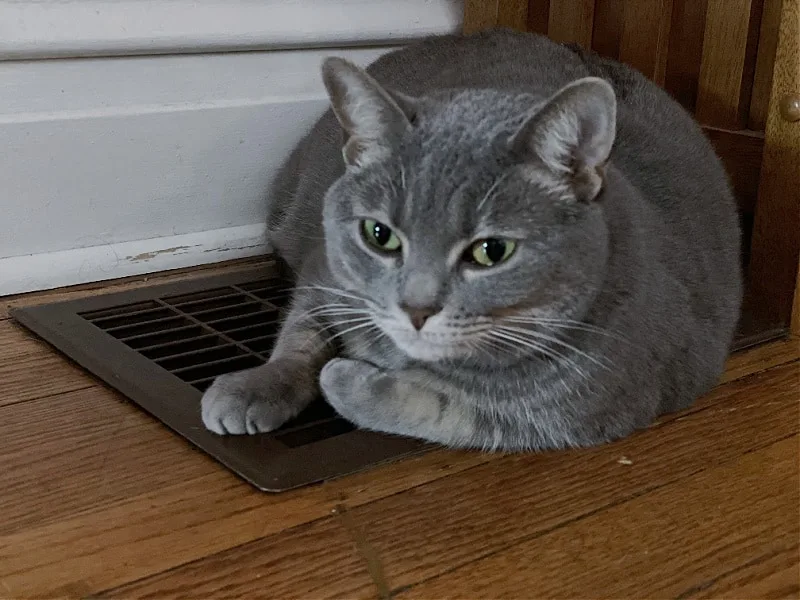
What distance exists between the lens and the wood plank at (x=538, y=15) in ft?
6.14

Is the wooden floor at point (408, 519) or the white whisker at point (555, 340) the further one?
the white whisker at point (555, 340)

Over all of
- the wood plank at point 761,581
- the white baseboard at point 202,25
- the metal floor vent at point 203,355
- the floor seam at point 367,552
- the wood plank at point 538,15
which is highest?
the white baseboard at point 202,25

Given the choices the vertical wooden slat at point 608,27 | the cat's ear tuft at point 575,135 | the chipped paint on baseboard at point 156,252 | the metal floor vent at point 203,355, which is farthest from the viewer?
the vertical wooden slat at point 608,27

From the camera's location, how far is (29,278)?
1524mm

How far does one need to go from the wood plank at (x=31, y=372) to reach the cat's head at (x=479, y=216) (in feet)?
1.51

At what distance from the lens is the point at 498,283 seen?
3.16ft

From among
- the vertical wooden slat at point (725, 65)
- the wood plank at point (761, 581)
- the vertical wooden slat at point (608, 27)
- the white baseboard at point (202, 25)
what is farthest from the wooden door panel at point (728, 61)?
the wood plank at point (761, 581)

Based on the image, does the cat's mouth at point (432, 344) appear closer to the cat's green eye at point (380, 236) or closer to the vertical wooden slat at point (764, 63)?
the cat's green eye at point (380, 236)

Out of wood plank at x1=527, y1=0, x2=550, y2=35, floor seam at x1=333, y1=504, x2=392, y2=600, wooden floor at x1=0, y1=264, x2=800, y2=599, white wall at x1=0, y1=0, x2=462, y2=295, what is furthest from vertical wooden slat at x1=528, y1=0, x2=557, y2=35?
floor seam at x1=333, y1=504, x2=392, y2=600

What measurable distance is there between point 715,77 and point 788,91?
0.21 meters

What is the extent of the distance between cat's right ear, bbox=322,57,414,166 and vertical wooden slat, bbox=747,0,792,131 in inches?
29.8

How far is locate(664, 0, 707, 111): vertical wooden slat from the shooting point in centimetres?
163

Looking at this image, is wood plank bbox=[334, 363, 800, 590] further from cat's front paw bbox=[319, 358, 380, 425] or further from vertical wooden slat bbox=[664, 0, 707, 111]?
vertical wooden slat bbox=[664, 0, 707, 111]

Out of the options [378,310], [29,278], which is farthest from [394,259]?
[29,278]
